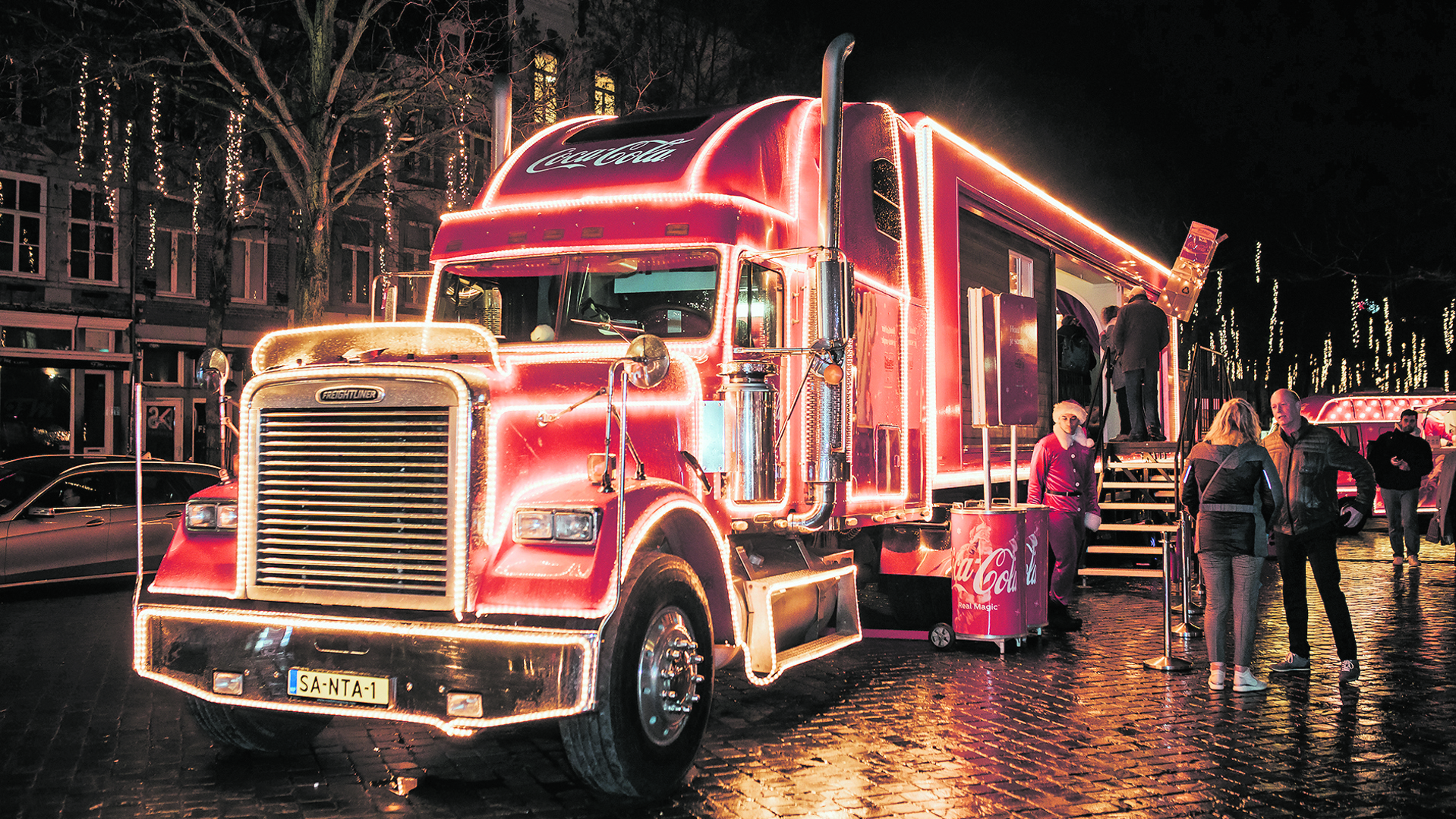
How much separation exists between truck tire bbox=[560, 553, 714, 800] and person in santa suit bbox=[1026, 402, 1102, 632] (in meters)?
5.47

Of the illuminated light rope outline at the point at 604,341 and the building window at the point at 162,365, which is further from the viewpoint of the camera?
the building window at the point at 162,365

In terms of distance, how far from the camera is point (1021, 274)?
11.4 metres


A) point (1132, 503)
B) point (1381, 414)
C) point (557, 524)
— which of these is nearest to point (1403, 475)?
point (1381, 414)

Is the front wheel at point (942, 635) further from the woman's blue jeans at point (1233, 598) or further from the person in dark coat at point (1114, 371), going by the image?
the person in dark coat at point (1114, 371)

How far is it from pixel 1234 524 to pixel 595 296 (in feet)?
14.6

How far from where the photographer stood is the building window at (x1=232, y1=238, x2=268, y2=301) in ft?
97.3

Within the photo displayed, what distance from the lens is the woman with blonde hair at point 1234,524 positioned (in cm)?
783

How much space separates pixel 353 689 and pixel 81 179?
25.4 meters

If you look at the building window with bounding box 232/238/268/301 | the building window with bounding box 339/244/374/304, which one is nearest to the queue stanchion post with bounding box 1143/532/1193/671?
the building window with bounding box 339/244/374/304

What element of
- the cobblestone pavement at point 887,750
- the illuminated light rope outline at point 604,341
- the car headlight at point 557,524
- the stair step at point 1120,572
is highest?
the illuminated light rope outline at point 604,341

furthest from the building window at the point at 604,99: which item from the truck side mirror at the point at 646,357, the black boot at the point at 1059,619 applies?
the truck side mirror at the point at 646,357

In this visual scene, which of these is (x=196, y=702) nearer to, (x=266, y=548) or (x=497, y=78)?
(x=266, y=548)

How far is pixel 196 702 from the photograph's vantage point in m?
5.74

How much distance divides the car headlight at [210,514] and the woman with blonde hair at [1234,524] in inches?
235
